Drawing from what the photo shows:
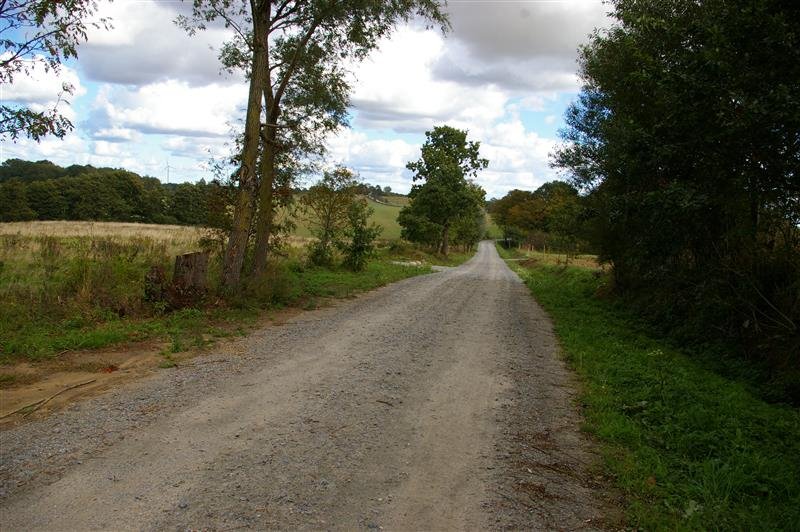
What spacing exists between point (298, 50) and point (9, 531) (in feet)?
42.6

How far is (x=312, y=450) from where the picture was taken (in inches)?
187

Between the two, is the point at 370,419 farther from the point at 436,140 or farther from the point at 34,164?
the point at 34,164

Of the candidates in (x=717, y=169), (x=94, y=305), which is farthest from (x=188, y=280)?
(x=717, y=169)

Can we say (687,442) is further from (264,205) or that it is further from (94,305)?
(264,205)

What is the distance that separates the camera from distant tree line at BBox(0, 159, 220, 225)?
4969cm

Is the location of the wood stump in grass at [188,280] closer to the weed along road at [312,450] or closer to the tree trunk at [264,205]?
the tree trunk at [264,205]

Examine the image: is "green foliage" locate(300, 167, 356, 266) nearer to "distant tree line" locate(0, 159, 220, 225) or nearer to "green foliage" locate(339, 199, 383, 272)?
"green foliage" locate(339, 199, 383, 272)

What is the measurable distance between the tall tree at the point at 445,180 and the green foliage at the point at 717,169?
3310 centimetres

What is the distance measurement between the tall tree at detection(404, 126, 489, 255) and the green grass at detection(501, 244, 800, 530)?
38121 mm

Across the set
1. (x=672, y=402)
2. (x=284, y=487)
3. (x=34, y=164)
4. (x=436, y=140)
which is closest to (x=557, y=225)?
(x=672, y=402)

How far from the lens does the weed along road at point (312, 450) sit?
3730mm

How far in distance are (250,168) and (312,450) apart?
9020 mm

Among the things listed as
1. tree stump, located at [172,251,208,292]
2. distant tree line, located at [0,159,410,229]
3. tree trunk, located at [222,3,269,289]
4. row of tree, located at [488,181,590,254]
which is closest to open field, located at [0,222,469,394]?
tree stump, located at [172,251,208,292]

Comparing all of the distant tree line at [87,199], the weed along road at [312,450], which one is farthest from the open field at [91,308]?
the distant tree line at [87,199]
